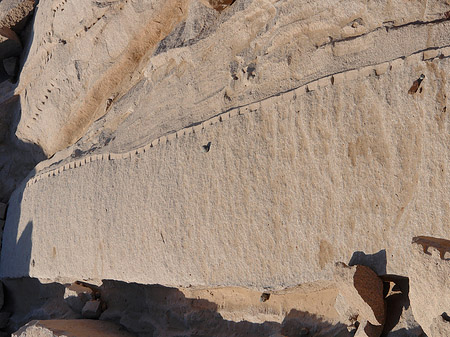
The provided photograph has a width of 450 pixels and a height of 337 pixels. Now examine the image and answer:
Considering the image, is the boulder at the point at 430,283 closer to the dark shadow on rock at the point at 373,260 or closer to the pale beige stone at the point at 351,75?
the dark shadow on rock at the point at 373,260

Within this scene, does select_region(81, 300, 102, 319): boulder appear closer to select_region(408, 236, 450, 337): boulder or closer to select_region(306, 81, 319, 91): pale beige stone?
select_region(306, 81, 319, 91): pale beige stone

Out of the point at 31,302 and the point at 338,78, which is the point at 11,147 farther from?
the point at 338,78

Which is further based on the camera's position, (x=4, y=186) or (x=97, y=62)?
(x=4, y=186)

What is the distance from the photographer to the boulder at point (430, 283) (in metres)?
2.02

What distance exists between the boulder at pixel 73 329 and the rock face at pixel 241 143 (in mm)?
348

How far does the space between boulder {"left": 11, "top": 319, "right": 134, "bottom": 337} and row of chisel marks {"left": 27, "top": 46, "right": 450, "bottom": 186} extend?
115 centimetres

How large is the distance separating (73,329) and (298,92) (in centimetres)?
215

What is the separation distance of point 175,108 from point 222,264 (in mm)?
1110

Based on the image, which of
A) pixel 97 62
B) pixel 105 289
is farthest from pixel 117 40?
pixel 105 289

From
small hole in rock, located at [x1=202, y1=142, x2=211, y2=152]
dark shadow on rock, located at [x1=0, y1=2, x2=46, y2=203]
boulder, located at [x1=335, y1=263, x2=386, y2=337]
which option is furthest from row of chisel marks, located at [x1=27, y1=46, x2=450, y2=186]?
dark shadow on rock, located at [x1=0, y1=2, x2=46, y2=203]

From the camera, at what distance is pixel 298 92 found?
2.76 m

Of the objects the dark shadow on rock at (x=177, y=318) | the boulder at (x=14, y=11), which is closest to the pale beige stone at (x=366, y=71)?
the dark shadow on rock at (x=177, y=318)

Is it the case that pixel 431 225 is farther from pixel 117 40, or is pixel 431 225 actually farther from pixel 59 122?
pixel 59 122

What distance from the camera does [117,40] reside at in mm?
4344
